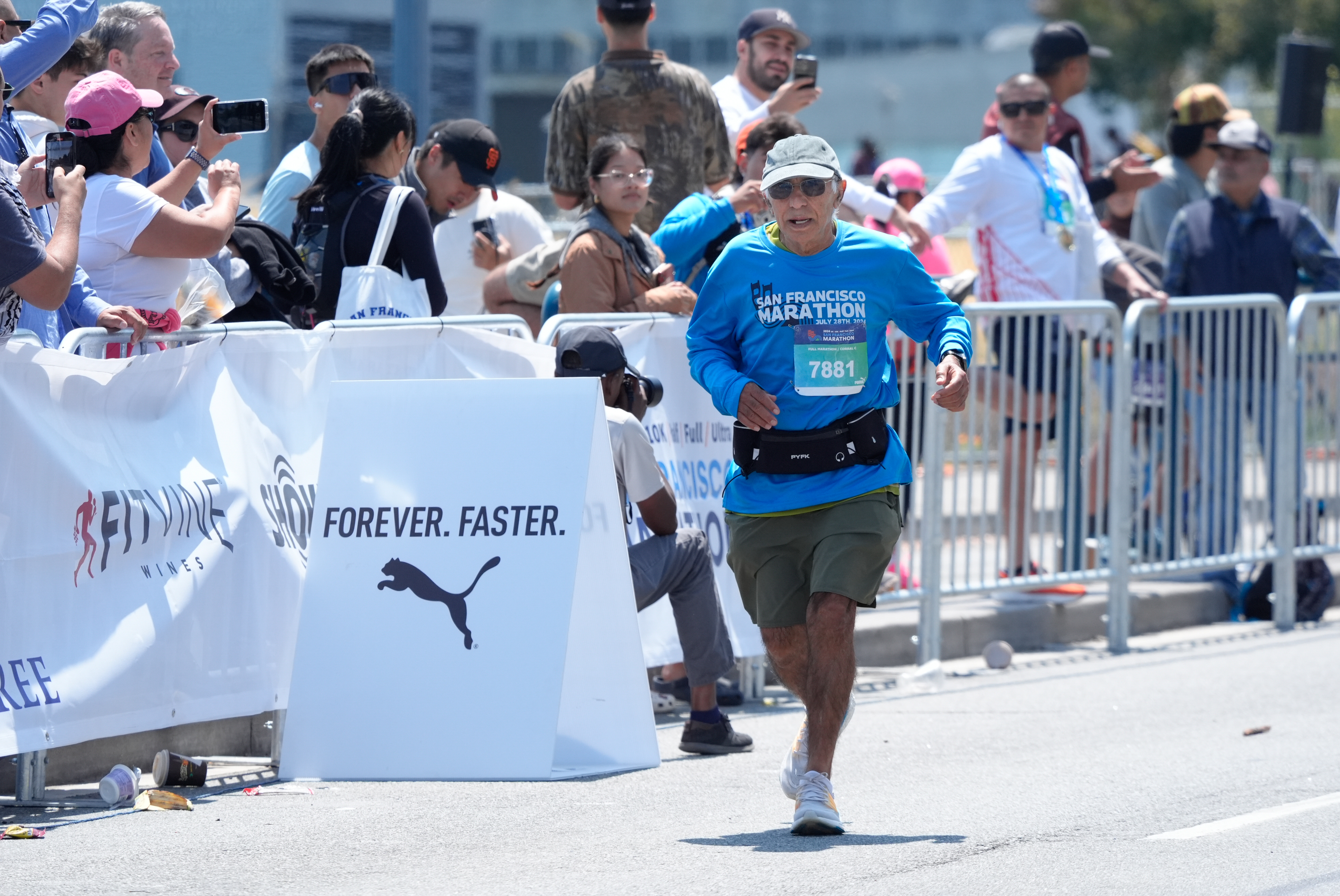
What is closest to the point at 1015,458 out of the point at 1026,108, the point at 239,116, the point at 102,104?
the point at 1026,108

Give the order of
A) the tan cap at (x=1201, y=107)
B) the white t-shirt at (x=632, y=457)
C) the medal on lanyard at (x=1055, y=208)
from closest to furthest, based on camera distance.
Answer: the white t-shirt at (x=632, y=457)
the medal on lanyard at (x=1055, y=208)
the tan cap at (x=1201, y=107)

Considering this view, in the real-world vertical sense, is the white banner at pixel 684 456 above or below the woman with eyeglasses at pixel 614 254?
below

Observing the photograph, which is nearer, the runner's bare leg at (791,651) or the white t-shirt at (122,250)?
the runner's bare leg at (791,651)

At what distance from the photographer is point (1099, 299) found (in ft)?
35.7

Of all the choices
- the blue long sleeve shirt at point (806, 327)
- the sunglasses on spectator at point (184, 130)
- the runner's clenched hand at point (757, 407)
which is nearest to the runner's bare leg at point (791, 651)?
the blue long sleeve shirt at point (806, 327)

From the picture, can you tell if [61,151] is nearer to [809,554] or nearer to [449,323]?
[449,323]

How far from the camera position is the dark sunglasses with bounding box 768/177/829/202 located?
644 centimetres

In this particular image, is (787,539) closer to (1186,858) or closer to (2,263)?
(1186,858)

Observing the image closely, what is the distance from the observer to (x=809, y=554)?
6.59m

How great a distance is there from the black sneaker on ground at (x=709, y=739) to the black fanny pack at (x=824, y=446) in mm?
1485

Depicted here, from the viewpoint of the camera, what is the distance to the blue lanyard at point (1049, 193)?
10.7 m

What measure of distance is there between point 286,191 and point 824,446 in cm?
343

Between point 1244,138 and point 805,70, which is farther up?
point 805,70

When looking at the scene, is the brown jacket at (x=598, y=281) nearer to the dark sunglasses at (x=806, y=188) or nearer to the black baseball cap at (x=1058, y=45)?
the dark sunglasses at (x=806, y=188)
